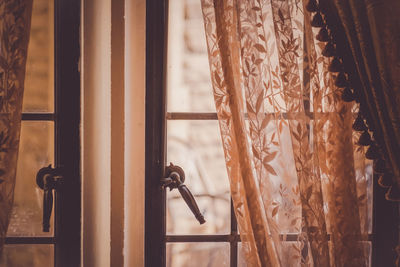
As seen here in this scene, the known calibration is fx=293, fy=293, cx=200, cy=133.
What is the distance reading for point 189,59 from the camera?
997mm

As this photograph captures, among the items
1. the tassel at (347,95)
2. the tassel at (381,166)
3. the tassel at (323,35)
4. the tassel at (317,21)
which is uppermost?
the tassel at (317,21)

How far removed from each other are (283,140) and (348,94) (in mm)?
205

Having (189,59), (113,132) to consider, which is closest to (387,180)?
(189,59)

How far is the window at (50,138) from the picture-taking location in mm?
967

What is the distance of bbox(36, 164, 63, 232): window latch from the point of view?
0.92 m

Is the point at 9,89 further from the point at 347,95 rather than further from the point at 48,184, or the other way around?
the point at 347,95

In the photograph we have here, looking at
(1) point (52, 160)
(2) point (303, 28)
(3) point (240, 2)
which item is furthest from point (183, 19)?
(1) point (52, 160)

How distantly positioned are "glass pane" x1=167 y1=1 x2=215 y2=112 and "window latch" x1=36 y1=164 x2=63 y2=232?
476 millimetres

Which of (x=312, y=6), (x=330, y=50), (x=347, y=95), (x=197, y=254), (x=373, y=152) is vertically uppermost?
(x=312, y=6)

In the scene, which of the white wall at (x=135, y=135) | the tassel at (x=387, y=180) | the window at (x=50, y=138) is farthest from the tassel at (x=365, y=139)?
the window at (x=50, y=138)

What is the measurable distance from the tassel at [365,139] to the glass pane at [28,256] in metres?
1.04

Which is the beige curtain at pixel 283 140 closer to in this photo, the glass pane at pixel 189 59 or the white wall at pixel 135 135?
the glass pane at pixel 189 59

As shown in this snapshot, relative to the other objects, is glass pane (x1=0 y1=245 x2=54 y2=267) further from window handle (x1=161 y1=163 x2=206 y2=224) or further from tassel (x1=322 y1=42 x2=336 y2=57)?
tassel (x1=322 y1=42 x2=336 y2=57)

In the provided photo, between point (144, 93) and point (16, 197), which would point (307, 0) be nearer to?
point (144, 93)
